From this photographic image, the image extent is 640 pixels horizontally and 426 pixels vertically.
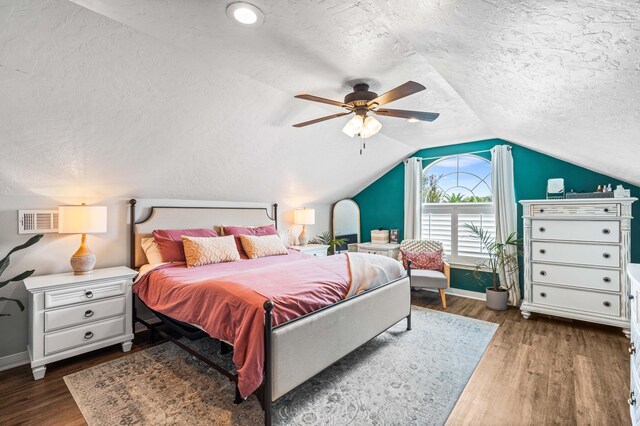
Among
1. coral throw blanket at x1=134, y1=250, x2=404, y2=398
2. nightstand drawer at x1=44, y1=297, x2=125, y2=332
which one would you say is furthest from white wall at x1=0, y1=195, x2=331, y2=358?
coral throw blanket at x1=134, y1=250, x2=404, y2=398

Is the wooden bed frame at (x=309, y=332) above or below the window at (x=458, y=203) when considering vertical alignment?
below

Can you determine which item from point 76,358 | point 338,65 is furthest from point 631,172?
point 76,358

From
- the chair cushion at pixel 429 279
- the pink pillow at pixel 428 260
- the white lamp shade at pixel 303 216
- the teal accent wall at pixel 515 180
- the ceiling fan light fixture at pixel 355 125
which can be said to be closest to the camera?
the ceiling fan light fixture at pixel 355 125

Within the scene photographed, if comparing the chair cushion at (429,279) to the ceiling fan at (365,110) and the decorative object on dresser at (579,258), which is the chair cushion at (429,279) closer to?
the decorative object on dresser at (579,258)

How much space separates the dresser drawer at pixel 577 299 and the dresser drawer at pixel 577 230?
1.96 feet

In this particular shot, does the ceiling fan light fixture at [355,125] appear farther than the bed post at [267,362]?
Yes

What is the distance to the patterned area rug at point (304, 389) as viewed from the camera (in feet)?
6.34

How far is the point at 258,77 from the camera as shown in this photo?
2.46 m

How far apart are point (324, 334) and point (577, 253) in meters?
3.16

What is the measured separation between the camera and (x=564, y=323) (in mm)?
3527

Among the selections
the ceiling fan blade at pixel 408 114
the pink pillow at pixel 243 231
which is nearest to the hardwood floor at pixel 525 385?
the pink pillow at pixel 243 231

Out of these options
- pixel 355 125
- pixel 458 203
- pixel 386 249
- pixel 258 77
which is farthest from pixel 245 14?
pixel 458 203

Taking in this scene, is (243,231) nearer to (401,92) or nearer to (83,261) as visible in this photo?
(83,261)

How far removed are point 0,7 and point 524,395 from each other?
13.2 feet
